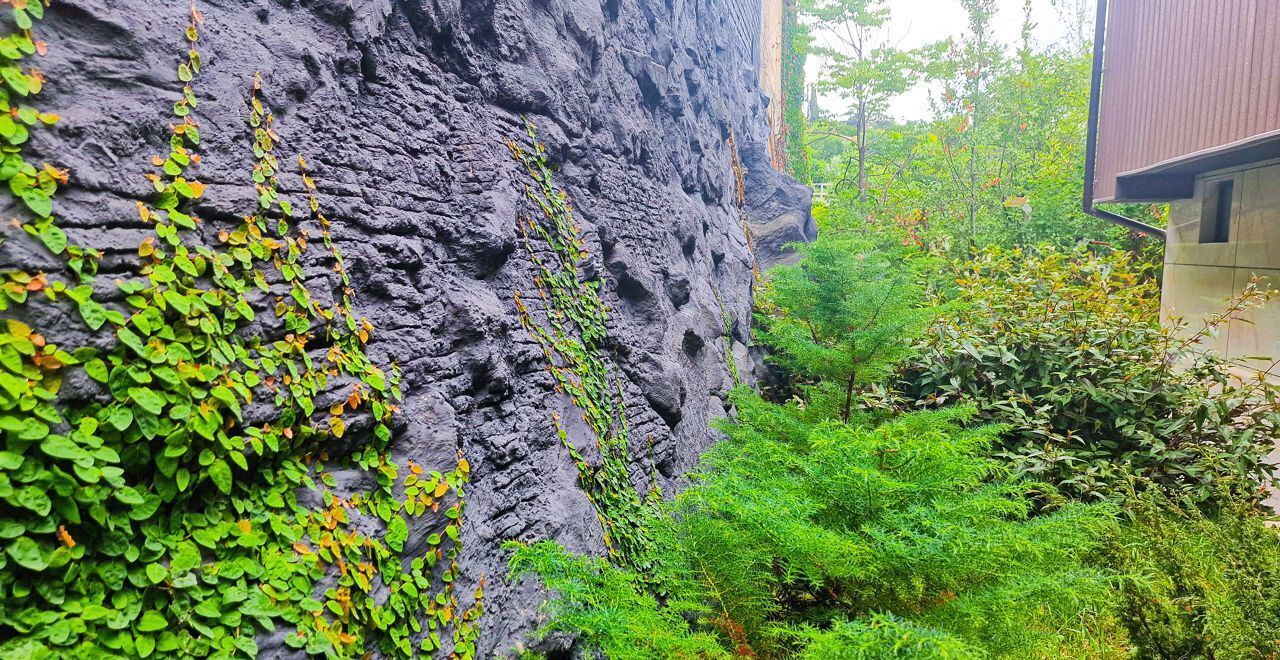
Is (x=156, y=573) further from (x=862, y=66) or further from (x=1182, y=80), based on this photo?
(x=862, y=66)

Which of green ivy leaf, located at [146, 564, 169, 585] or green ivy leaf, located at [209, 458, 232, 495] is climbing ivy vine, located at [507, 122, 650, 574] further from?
green ivy leaf, located at [146, 564, 169, 585]

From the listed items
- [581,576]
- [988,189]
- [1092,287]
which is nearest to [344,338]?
[581,576]

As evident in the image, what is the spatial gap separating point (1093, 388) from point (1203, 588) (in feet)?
8.13

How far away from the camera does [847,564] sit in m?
1.80

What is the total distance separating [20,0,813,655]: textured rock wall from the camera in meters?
1.59

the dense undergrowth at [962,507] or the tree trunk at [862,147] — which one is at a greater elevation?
the tree trunk at [862,147]

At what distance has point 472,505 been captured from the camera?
231cm

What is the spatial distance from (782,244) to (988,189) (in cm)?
520

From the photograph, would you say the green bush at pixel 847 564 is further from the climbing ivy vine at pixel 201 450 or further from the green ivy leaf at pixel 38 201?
the green ivy leaf at pixel 38 201

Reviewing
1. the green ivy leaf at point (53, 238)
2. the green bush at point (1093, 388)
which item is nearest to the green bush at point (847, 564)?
the green ivy leaf at point (53, 238)

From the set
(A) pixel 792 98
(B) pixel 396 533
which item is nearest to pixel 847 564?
(B) pixel 396 533

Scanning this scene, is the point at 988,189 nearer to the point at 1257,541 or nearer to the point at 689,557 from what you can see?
the point at 1257,541

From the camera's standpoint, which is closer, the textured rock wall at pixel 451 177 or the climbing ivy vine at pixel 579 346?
the textured rock wall at pixel 451 177

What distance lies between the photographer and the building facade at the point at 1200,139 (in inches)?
199
